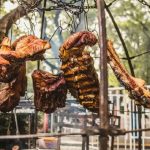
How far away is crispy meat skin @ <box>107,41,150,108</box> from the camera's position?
2.63m

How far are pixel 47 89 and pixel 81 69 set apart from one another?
14.1 inches

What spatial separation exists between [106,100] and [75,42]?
3.39ft

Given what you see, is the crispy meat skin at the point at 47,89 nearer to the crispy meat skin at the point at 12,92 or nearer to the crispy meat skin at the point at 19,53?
the crispy meat skin at the point at 12,92

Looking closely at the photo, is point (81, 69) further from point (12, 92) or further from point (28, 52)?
point (12, 92)

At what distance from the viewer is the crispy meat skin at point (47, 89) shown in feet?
9.58

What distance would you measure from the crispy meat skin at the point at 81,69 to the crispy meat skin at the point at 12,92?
0.36 meters

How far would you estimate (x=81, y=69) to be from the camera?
275cm

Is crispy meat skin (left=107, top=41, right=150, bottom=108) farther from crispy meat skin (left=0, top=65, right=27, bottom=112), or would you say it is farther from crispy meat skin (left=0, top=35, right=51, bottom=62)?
crispy meat skin (left=0, top=65, right=27, bottom=112)

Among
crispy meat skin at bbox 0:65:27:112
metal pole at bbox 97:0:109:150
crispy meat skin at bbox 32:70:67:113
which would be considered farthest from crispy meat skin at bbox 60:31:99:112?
metal pole at bbox 97:0:109:150

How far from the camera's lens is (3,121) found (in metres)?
9.22

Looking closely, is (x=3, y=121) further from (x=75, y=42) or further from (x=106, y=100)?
(x=106, y=100)

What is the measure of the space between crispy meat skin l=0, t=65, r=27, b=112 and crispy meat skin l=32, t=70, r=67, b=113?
10cm

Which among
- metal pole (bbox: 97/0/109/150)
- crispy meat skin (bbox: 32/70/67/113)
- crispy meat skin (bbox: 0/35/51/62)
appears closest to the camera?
metal pole (bbox: 97/0/109/150)

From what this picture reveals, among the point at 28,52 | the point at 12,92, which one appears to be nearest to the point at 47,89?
the point at 12,92
